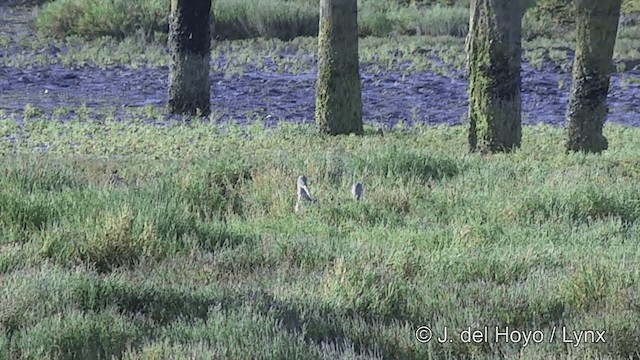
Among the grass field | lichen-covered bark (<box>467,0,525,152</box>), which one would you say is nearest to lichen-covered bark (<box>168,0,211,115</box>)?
the grass field

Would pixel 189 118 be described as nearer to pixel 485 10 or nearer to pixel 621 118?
pixel 485 10

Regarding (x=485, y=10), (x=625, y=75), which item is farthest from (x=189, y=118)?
(x=625, y=75)

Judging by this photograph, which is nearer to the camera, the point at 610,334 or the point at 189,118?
the point at 610,334

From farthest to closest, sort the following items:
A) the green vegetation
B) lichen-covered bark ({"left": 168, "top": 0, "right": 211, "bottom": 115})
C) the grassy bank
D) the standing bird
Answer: the green vegetation < lichen-covered bark ({"left": 168, "top": 0, "right": 211, "bottom": 115}) < the standing bird < the grassy bank

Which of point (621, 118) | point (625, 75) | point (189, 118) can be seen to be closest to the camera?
point (189, 118)

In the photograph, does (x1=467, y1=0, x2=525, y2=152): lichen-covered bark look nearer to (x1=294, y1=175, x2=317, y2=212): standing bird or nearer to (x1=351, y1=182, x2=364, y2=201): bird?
(x1=351, y1=182, x2=364, y2=201): bird

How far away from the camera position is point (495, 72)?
44.5 feet

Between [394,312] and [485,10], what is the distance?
7591mm

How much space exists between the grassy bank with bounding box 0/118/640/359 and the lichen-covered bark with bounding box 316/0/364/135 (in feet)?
8.72

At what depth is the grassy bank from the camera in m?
5.76

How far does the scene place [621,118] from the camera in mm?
19953

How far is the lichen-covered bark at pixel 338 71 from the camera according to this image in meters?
15.3

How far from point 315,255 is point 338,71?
25.7 ft

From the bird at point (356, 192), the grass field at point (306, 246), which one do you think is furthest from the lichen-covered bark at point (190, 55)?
the bird at point (356, 192)
